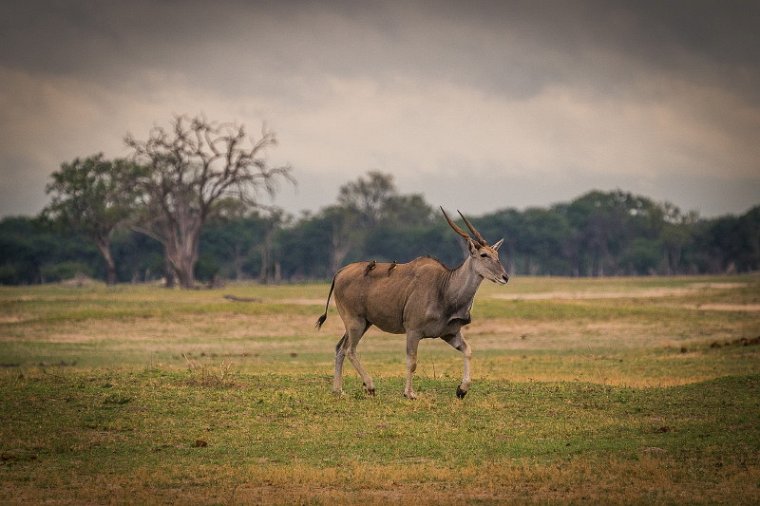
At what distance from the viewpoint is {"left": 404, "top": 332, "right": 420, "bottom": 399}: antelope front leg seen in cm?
1891

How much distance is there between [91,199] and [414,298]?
92.2 m

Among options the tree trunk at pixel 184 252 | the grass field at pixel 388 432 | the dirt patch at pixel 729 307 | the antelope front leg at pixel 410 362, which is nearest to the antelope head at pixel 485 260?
the antelope front leg at pixel 410 362

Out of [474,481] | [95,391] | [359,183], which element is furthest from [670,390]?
[359,183]

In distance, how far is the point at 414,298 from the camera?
19438 millimetres

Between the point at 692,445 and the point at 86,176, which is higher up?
the point at 86,176

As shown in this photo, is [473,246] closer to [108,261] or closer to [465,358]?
[465,358]

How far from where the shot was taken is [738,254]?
470ft

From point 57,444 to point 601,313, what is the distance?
37334mm

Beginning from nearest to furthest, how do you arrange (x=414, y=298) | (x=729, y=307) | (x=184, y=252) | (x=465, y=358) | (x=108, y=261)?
1. (x=465, y=358)
2. (x=414, y=298)
3. (x=729, y=307)
4. (x=184, y=252)
5. (x=108, y=261)

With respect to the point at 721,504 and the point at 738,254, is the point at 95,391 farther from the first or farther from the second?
the point at 738,254

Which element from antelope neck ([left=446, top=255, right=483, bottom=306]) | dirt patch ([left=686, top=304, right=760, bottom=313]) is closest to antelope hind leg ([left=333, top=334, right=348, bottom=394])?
antelope neck ([left=446, top=255, right=483, bottom=306])

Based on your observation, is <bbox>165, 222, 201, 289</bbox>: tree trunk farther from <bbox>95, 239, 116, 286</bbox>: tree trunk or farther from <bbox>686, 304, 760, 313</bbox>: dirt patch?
<bbox>686, 304, 760, 313</bbox>: dirt patch

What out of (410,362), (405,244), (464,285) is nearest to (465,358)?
(410,362)

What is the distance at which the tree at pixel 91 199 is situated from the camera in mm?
105500
